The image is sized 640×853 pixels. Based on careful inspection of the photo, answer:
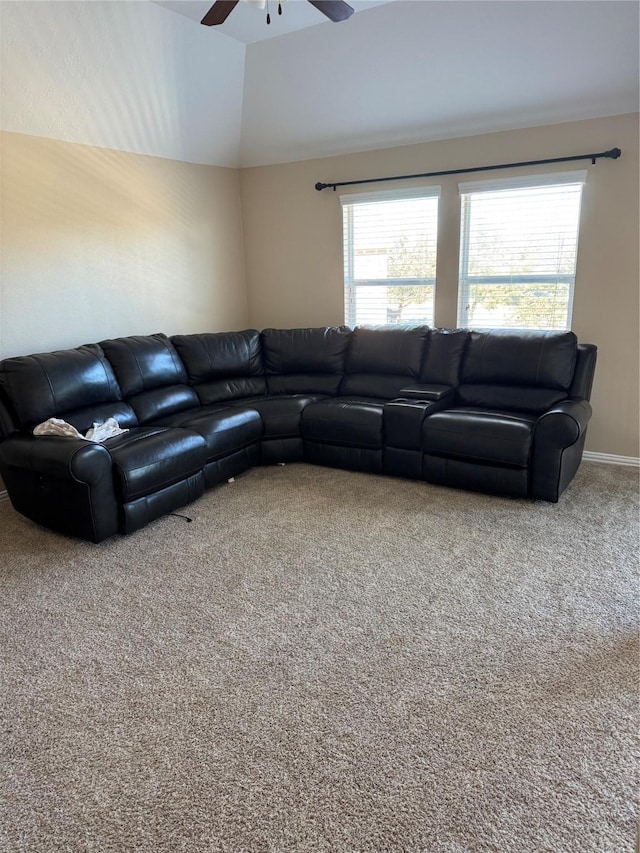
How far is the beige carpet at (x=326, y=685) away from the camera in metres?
1.53

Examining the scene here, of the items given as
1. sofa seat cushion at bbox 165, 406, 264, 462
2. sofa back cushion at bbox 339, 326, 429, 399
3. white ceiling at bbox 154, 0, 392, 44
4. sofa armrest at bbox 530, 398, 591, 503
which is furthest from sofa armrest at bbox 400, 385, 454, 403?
white ceiling at bbox 154, 0, 392, 44

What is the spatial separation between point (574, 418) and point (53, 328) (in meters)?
3.70

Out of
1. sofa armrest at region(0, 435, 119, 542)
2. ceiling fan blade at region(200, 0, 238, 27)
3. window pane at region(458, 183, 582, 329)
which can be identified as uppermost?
ceiling fan blade at region(200, 0, 238, 27)

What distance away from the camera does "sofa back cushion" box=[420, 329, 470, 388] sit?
424 cm

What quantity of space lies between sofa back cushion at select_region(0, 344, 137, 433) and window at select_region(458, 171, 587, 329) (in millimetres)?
2946

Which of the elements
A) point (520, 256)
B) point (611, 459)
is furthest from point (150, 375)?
point (611, 459)

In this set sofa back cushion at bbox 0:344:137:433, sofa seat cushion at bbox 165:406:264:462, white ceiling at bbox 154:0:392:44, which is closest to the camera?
sofa back cushion at bbox 0:344:137:433

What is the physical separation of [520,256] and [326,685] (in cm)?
362

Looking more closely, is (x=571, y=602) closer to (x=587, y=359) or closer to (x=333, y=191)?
(x=587, y=359)

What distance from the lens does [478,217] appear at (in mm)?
4406

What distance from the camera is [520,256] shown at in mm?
4301

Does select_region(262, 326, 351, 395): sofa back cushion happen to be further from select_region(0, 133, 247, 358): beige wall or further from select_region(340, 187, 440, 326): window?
select_region(0, 133, 247, 358): beige wall

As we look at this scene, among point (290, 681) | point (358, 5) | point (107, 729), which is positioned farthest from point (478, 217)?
point (107, 729)

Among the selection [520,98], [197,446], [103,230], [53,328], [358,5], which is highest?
[358,5]
